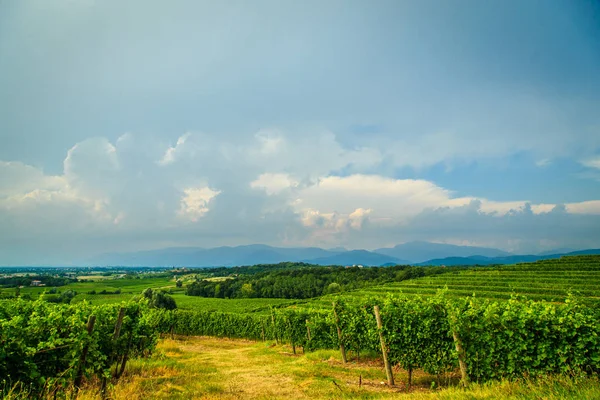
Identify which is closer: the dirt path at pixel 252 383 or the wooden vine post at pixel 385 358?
the dirt path at pixel 252 383

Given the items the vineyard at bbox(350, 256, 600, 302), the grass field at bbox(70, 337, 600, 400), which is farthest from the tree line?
the grass field at bbox(70, 337, 600, 400)

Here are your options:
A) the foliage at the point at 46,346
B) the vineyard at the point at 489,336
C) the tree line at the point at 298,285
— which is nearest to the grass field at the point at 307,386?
the vineyard at the point at 489,336

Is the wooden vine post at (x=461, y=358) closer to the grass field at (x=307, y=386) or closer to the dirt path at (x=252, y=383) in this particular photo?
the grass field at (x=307, y=386)

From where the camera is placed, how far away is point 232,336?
134 feet

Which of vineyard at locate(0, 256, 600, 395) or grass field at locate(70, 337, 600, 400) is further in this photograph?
vineyard at locate(0, 256, 600, 395)

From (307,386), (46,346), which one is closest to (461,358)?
(307,386)

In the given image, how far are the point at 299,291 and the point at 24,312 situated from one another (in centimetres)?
9516

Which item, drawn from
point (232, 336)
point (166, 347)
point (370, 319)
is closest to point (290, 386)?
point (370, 319)

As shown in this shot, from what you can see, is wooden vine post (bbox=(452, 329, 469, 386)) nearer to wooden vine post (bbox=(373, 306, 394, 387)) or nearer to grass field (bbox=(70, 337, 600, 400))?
grass field (bbox=(70, 337, 600, 400))

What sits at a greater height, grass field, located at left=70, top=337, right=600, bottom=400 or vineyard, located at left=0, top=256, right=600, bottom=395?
vineyard, located at left=0, top=256, right=600, bottom=395

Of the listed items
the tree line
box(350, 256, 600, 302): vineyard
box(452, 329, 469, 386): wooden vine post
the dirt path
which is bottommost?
the tree line

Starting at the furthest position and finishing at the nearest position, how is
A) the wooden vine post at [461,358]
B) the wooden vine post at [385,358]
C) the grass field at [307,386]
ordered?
the wooden vine post at [385,358] < the wooden vine post at [461,358] < the grass field at [307,386]

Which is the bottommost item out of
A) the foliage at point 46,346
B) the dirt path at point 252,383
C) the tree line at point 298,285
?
the tree line at point 298,285

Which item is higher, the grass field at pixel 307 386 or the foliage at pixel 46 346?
the foliage at pixel 46 346
